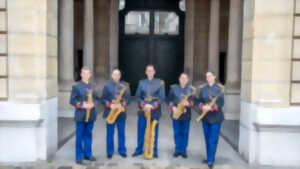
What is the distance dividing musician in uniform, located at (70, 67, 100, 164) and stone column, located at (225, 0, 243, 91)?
6491 mm

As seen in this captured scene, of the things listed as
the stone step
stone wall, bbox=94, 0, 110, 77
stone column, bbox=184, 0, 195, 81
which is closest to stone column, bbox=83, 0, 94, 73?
stone wall, bbox=94, 0, 110, 77

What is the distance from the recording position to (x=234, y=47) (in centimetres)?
1111

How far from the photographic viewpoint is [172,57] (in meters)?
17.1

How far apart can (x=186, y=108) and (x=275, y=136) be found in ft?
5.95

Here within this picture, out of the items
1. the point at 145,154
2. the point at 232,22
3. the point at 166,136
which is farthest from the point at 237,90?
the point at 145,154

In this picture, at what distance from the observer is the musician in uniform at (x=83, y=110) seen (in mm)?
5840

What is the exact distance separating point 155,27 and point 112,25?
102 inches

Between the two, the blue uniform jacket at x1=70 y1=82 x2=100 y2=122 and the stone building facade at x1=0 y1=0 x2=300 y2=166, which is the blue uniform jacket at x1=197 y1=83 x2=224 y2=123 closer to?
the stone building facade at x1=0 y1=0 x2=300 y2=166

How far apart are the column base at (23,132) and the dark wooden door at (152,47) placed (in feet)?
36.8

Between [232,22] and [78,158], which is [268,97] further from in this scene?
[232,22]

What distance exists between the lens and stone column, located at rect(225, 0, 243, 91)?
11.0 m

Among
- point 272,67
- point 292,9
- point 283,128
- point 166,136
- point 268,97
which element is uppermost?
point 292,9

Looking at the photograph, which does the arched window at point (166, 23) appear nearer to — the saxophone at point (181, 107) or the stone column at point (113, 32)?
the stone column at point (113, 32)

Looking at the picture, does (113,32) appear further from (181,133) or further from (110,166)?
(110,166)
